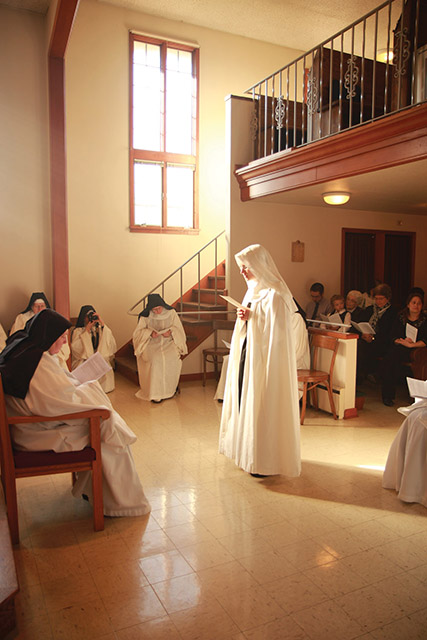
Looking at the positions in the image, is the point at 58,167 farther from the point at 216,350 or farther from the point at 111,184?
the point at 216,350

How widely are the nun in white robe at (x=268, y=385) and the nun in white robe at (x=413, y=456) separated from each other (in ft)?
2.55

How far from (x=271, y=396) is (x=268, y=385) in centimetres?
9

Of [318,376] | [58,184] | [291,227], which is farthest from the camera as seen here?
[291,227]

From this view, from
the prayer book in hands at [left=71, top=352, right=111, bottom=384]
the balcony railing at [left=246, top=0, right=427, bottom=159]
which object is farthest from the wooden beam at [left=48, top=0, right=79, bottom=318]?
the prayer book in hands at [left=71, top=352, right=111, bottom=384]

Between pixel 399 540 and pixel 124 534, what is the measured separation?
1784mm

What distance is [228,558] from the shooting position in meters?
3.13

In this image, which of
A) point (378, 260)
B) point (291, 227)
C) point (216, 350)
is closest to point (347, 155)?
point (291, 227)

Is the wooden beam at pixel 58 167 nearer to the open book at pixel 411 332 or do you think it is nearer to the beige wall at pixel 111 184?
the beige wall at pixel 111 184

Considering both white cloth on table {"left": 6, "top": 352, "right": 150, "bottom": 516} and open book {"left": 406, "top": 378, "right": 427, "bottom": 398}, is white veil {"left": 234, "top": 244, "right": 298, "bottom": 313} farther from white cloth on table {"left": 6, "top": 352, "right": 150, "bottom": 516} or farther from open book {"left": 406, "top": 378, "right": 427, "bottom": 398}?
white cloth on table {"left": 6, "top": 352, "right": 150, "bottom": 516}

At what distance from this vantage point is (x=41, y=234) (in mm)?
7367

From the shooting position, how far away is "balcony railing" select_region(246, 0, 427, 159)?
508cm

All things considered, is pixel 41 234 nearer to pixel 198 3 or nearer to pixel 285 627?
pixel 198 3

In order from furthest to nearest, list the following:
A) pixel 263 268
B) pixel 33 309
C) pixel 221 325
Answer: pixel 221 325
pixel 33 309
pixel 263 268

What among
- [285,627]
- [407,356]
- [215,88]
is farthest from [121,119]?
[285,627]
